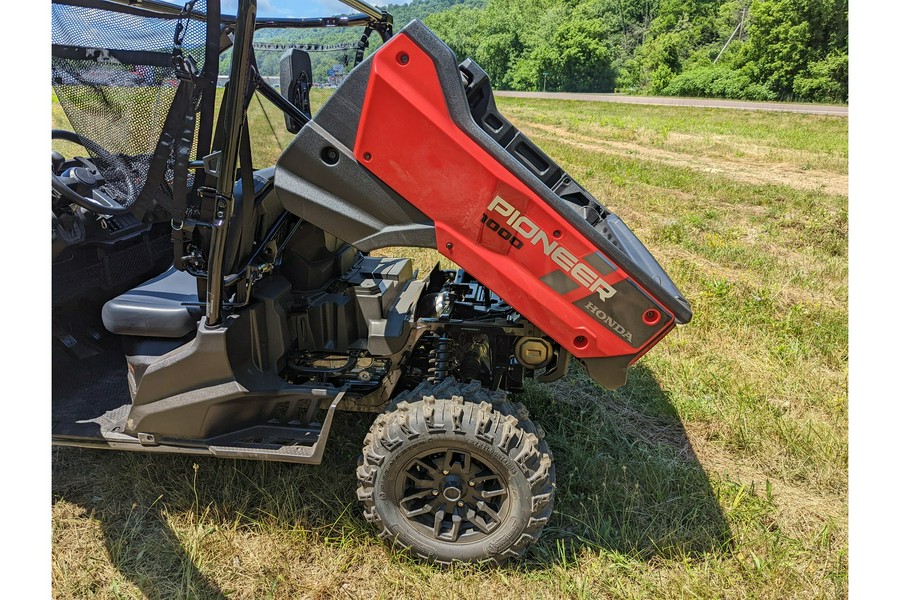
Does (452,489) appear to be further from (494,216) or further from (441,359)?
(494,216)

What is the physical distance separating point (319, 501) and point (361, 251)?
4.01 feet

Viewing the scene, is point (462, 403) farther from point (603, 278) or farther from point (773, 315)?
point (773, 315)

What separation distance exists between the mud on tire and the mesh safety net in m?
1.32

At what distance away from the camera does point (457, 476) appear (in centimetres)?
261

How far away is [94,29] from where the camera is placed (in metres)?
2.57

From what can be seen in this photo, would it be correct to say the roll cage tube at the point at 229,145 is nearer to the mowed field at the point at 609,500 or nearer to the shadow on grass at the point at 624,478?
the mowed field at the point at 609,500

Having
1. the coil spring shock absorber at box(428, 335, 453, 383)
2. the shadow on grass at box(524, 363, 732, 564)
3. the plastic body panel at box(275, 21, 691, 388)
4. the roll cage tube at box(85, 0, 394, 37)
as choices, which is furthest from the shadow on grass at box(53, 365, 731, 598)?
the roll cage tube at box(85, 0, 394, 37)

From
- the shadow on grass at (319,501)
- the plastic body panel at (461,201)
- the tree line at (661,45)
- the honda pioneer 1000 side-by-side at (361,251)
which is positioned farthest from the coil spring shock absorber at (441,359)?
the tree line at (661,45)

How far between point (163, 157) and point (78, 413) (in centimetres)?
138

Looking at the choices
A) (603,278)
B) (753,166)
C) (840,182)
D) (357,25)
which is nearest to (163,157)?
(357,25)

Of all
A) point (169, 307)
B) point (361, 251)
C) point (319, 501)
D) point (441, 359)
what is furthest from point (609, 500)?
point (169, 307)

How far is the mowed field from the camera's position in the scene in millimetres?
2637

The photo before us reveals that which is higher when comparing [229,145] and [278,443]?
[229,145]

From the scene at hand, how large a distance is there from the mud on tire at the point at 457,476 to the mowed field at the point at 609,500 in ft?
0.47
